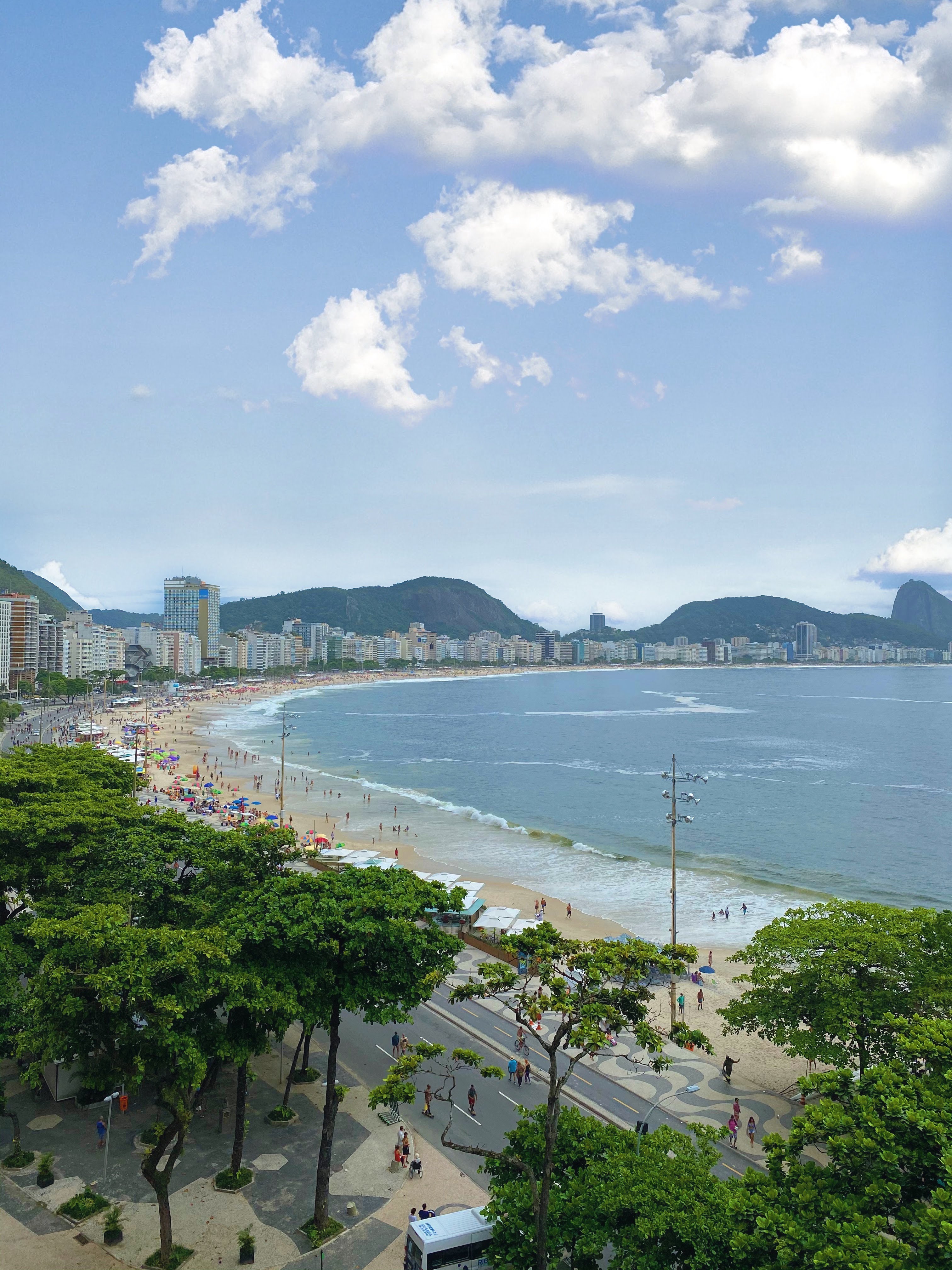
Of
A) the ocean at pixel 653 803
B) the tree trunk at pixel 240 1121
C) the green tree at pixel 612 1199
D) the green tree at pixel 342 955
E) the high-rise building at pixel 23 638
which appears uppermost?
the high-rise building at pixel 23 638

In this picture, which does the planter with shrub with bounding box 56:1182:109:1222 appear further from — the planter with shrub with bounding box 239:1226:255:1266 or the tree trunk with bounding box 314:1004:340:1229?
the tree trunk with bounding box 314:1004:340:1229

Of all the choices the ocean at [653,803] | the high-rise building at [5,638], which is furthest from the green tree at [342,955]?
the high-rise building at [5,638]

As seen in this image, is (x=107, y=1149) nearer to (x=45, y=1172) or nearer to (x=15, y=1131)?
(x=45, y=1172)

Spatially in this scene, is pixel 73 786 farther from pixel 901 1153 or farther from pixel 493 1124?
pixel 901 1153

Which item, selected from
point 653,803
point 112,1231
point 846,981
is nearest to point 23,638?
point 653,803

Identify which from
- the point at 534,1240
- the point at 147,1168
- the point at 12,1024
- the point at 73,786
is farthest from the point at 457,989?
the point at 73,786

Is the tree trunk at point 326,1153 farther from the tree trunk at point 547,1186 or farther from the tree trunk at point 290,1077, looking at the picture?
the tree trunk at point 547,1186

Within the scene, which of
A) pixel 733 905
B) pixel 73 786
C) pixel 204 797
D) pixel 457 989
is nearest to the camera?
pixel 457 989
